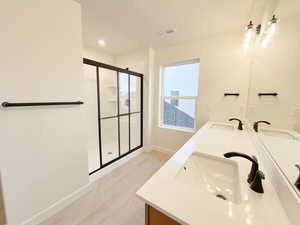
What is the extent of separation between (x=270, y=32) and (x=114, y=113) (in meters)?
2.58

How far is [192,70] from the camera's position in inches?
105

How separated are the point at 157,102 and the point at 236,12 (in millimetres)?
1990

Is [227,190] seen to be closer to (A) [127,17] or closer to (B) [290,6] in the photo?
(B) [290,6]

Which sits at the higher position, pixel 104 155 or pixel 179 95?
pixel 179 95

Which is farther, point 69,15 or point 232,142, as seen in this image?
point 69,15

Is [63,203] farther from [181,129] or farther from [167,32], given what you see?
[167,32]

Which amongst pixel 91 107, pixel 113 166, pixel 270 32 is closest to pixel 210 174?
pixel 270 32

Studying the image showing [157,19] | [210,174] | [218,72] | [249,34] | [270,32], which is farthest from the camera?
[218,72]

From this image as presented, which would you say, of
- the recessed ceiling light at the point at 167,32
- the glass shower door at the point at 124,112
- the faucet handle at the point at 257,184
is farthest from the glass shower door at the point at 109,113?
the faucet handle at the point at 257,184

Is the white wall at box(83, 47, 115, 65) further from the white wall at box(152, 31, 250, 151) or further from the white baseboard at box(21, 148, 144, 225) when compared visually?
the white baseboard at box(21, 148, 144, 225)

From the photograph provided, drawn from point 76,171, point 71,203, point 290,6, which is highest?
point 290,6

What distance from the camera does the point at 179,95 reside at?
2873 millimetres

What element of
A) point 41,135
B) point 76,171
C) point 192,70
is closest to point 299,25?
point 192,70

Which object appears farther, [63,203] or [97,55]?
[97,55]
